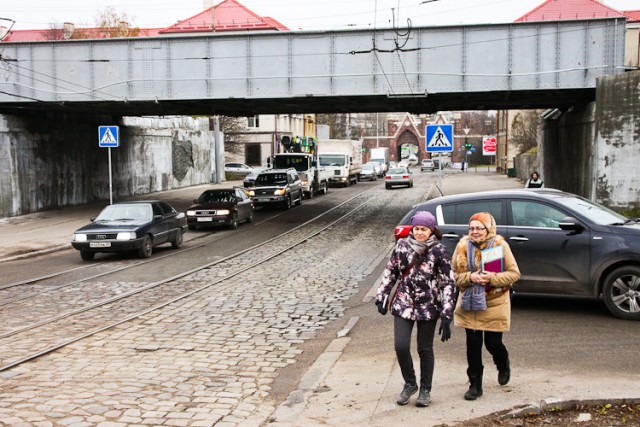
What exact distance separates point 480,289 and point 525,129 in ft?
188

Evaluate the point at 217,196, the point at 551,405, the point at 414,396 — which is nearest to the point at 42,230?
the point at 217,196

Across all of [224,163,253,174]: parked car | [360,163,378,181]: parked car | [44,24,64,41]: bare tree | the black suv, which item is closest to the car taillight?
the black suv

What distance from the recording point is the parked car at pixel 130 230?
16703 mm

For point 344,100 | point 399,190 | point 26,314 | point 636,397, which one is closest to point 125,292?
point 26,314

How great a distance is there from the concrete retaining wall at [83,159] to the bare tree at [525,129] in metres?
28.2

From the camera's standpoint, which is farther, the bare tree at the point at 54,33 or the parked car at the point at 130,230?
the bare tree at the point at 54,33

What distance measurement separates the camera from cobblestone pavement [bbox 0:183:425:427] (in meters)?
6.09

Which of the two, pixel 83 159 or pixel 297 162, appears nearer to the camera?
pixel 83 159

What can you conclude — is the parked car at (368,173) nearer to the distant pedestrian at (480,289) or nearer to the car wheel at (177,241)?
the car wheel at (177,241)

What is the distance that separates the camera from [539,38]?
78.5 feet

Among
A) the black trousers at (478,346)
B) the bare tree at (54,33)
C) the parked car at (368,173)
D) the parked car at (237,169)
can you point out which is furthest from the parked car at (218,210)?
the bare tree at (54,33)

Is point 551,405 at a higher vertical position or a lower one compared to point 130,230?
lower

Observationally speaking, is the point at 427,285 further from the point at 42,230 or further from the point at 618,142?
the point at 42,230

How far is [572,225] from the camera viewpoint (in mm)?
9234
